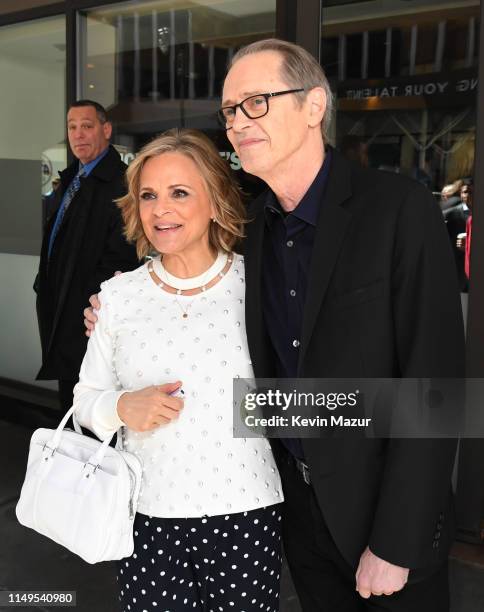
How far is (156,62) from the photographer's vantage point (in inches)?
174

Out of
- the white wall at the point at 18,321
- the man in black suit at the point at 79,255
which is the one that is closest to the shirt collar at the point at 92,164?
the man in black suit at the point at 79,255

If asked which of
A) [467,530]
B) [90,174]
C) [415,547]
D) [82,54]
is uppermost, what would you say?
[82,54]

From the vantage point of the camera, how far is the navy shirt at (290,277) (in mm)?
1587

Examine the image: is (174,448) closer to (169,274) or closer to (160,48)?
(169,274)

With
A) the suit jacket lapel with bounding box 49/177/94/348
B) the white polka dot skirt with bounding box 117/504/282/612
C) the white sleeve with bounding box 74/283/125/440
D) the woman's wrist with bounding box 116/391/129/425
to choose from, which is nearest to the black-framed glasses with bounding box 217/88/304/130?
the white sleeve with bounding box 74/283/125/440

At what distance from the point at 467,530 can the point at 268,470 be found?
188cm

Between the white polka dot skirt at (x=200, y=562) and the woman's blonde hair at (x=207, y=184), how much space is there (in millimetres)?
685

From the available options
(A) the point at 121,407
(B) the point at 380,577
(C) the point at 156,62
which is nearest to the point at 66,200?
(C) the point at 156,62

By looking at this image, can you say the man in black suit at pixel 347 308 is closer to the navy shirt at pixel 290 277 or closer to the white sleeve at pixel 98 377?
the navy shirt at pixel 290 277

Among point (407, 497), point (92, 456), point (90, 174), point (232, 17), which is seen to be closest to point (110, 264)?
point (90, 174)

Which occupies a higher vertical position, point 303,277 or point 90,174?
point 90,174

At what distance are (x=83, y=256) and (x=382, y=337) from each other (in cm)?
229

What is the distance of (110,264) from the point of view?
344cm

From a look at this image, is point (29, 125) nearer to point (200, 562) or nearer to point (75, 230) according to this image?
point (75, 230)
